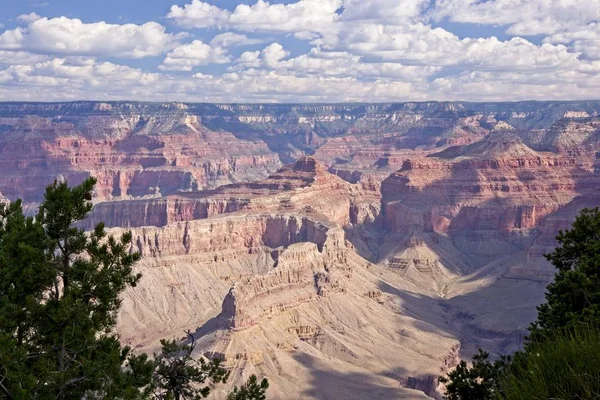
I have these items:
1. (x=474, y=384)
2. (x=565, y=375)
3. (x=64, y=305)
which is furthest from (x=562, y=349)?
(x=474, y=384)

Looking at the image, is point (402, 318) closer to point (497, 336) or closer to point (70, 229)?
point (497, 336)

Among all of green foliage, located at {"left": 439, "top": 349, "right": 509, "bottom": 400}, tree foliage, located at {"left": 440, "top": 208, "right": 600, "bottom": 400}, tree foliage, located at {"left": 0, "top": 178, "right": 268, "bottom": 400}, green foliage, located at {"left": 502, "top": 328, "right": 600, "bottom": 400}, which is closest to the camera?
green foliage, located at {"left": 502, "top": 328, "right": 600, "bottom": 400}

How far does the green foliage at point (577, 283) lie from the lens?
3659 cm

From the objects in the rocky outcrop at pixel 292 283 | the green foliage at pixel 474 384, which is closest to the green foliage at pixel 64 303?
the green foliage at pixel 474 384

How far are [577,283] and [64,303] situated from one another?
82.1ft

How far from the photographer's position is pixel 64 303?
28594mm

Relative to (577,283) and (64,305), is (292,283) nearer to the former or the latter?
(577,283)

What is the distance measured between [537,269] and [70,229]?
15776 cm

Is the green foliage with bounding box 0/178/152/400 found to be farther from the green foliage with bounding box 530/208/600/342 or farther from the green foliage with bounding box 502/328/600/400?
the green foliage with bounding box 530/208/600/342

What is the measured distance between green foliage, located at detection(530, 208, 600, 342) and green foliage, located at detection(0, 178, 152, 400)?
19.2 meters

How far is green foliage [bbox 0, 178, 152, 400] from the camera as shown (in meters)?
28.3

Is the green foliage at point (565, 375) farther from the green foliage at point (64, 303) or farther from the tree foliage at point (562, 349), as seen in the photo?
the green foliage at point (64, 303)

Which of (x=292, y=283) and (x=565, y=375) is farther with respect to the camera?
(x=292, y=283)

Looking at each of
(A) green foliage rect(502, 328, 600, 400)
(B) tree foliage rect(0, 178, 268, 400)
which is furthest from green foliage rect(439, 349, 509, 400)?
(A) green foliage rect(502, 328, 600, 400)
